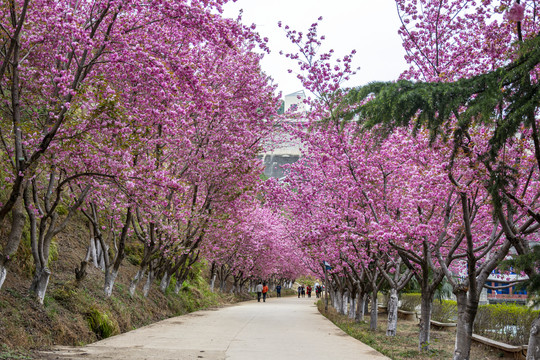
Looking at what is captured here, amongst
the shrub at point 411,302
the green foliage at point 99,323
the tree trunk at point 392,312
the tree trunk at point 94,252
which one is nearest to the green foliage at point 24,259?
the green foliage at point 99,323

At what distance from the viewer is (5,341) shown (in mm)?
7211

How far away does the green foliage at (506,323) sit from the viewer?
1380 cm

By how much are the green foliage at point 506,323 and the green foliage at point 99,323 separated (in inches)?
430

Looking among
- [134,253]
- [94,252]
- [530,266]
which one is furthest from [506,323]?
[134,253]

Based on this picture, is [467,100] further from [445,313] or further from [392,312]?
[445,313]

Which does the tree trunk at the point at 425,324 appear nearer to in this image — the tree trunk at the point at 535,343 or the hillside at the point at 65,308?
the tree trunk at the point at 535,343

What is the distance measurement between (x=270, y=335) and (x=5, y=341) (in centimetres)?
695

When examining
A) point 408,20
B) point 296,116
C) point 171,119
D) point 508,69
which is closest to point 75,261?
point 171,119

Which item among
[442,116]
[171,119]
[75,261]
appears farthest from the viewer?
[75,261]

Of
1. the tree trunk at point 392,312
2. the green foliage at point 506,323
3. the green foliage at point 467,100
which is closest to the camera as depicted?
the green foliage at point 467,100

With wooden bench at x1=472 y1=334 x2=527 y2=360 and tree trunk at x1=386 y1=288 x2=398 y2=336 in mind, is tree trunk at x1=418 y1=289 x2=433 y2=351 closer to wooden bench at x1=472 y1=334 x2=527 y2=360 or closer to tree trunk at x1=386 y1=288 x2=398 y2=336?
wooden bench at x1=472 y1=334 x2=527 y2=360

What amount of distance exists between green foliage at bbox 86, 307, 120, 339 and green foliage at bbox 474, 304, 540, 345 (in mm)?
→ 10916

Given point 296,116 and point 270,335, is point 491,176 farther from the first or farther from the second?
point 296,116

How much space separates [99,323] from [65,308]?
907mm
